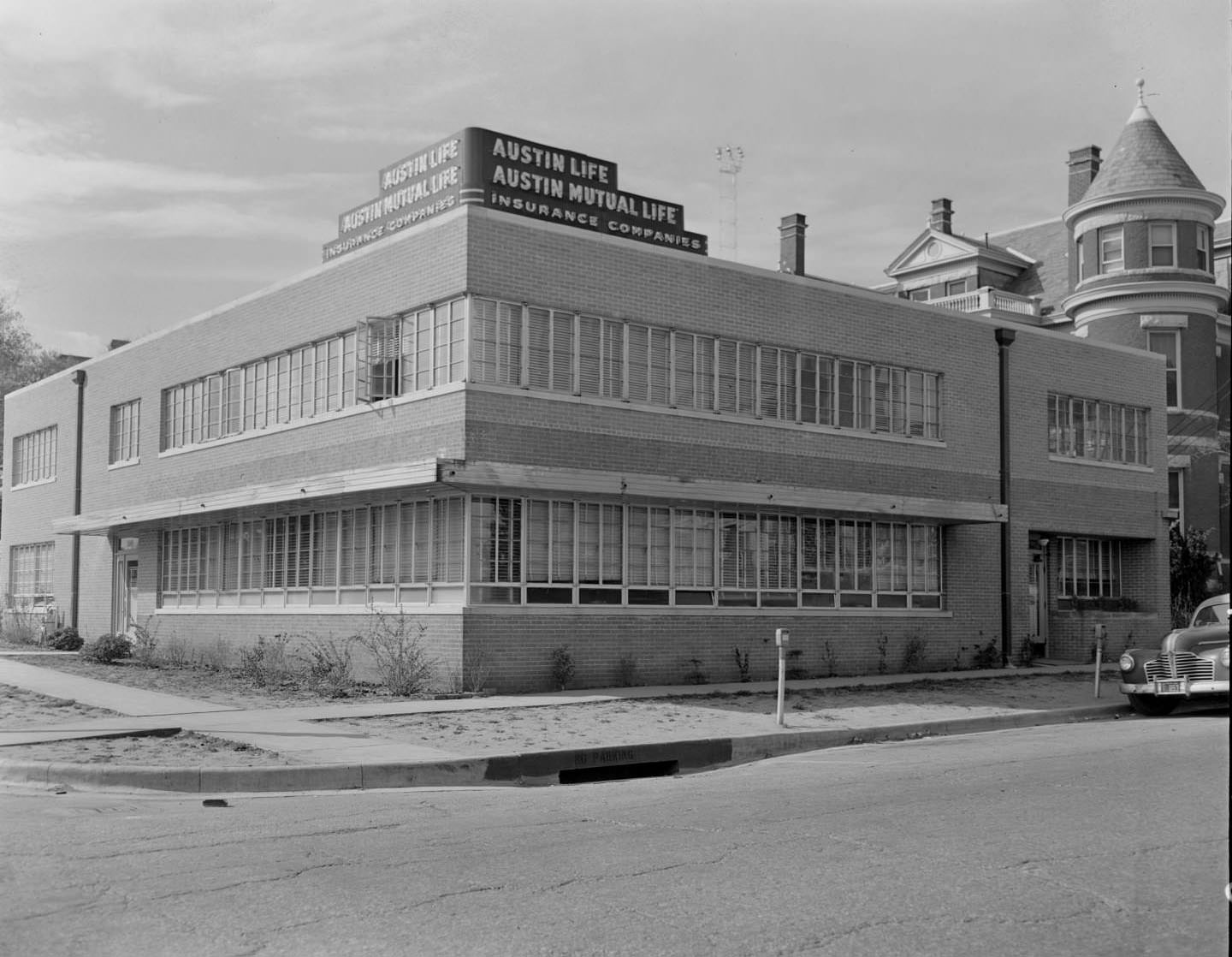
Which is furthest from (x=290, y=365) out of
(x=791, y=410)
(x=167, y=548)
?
(x=791, y=410)

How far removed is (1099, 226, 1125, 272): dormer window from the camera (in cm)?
3784

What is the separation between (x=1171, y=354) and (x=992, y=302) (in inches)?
240

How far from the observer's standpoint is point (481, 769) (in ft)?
39.9

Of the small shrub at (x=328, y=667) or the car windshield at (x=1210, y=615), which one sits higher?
the car windshield at (x=1210, y=615)

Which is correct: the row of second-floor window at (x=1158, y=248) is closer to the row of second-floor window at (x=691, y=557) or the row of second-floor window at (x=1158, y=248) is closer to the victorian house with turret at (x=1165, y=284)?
the victorian house with turret at (x=1165, y=284)

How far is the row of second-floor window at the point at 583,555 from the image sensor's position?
1925cm

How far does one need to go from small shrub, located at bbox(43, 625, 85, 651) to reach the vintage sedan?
21.7 meters

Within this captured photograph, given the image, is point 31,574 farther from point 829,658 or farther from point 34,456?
point 829,658

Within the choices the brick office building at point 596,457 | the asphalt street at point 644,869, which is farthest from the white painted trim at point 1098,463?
the asphalt street at point 644,869

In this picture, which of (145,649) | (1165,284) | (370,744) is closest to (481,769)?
(370,744)

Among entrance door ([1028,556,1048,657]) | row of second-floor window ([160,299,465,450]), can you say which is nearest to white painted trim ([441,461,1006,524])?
row of second-floor window ([160,299,465,450])

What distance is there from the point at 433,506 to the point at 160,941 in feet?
44.6

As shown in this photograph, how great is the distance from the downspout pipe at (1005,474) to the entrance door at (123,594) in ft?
60.2

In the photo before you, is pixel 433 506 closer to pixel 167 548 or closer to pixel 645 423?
pixel 645 423
